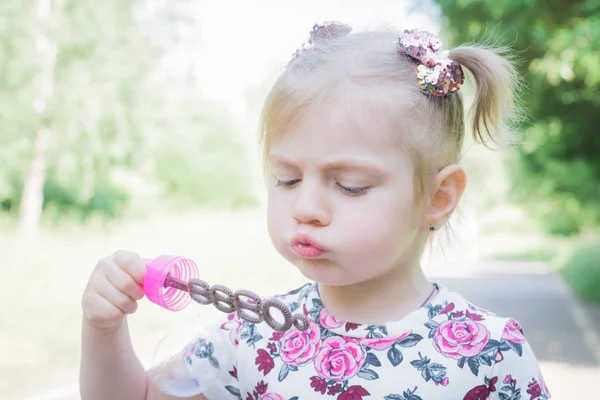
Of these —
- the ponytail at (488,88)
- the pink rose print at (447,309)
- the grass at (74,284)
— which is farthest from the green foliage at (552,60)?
the grass at (74,284)

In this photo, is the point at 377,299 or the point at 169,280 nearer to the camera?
the point at 169,280

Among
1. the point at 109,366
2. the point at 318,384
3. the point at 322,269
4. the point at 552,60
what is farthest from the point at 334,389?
the point at 552,60

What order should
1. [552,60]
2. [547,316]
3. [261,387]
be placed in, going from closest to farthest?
[261,387] → [552,60] → [547,316]

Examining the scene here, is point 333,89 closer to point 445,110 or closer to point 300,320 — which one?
point 445,110

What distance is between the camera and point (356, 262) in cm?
149

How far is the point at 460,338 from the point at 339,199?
422 mm

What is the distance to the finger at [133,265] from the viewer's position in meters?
1.44

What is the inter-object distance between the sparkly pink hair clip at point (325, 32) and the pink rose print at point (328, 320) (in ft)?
1.92

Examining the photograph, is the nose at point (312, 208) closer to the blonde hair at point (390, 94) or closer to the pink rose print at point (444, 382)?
the blonde hair at point (390, 94)

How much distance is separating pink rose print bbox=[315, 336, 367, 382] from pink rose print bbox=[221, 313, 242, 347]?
206mm

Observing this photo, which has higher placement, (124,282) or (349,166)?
(349,166)

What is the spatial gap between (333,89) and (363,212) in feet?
0.89

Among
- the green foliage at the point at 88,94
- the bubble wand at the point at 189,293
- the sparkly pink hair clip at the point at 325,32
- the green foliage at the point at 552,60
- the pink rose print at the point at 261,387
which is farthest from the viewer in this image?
the green foliage at the point at 88,94

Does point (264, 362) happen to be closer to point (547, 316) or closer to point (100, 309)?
point (100, 309)
